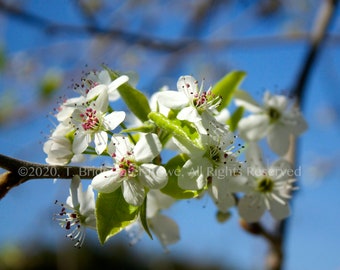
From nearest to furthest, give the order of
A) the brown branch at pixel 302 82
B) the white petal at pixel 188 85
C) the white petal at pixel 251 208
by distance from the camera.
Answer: the white petal at pixel 188 85, the white petal at pixel 251 208, the brown branch at pixel 302 82

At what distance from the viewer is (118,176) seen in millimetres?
908

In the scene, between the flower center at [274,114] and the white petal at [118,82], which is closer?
the white petal at [118,82]

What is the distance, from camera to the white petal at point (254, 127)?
4.17 ft

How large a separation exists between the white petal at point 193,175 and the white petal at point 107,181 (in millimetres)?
137

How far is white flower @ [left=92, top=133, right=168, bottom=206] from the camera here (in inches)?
35.1

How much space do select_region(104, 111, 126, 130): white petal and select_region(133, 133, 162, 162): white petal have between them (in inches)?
2.8

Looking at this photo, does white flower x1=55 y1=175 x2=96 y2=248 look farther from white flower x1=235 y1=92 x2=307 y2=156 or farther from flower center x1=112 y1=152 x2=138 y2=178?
white flower x1=235 y1=92 x2=307 y2=156

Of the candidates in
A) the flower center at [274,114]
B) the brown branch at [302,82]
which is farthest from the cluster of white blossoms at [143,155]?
the brown branch at [302,82]

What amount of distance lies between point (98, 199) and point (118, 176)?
0.21ft

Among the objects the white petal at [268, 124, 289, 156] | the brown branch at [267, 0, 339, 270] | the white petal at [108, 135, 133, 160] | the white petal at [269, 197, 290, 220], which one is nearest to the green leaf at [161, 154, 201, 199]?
the white petal at [108, 135, 133, 160]

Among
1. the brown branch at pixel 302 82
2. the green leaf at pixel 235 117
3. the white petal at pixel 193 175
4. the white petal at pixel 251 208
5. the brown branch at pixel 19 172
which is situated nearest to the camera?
the brown branch at pixel 19 172

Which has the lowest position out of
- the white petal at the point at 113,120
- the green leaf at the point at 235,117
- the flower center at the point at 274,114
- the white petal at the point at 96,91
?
the white petal at the point at 113,120

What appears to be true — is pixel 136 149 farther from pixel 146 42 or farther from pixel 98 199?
pixel 146 42

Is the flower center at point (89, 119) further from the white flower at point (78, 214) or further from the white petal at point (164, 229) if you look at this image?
the white petal at point (164, 229)
